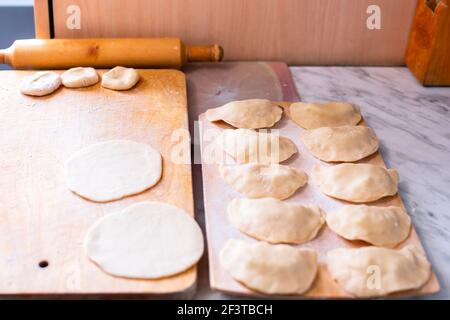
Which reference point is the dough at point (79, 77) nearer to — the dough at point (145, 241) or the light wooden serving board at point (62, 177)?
the light wooden serving board at point (62, 177)

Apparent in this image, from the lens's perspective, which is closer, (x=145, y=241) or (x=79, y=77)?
(x=145, y=241)

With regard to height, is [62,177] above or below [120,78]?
below

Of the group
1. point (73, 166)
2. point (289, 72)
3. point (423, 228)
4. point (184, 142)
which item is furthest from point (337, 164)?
point (73, 166)

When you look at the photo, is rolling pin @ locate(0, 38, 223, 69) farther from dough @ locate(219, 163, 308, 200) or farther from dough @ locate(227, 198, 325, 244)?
dough @ locate(227, 198, 325, 244)

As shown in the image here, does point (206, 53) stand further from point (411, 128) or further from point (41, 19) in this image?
point (411, 128)

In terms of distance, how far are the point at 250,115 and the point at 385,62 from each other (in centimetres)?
58

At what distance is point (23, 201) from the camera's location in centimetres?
112

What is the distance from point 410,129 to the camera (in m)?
1.47

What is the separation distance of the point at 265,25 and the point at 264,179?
2.02 ft

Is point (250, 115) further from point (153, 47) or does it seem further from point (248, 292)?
point (248, 292)

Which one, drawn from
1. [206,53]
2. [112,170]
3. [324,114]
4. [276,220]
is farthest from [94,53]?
[276,220]

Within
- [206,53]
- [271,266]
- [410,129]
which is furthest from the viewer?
[206,53]

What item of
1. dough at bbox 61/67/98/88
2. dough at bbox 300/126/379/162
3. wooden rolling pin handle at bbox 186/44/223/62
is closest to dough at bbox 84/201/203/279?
dough at bbox 300/126/379/162

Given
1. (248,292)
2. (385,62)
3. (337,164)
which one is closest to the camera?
(248,292)
